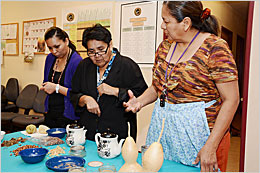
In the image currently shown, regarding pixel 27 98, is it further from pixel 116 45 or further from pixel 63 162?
pixel 63 162

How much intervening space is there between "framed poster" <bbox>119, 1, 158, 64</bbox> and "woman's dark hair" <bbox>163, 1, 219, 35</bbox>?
1.76 metres

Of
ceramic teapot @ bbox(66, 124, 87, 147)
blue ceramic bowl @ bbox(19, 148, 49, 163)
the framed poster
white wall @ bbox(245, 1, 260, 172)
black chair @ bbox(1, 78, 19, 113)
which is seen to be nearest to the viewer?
blue ceramic bowl @ bbox(19, 148, 49, 163)

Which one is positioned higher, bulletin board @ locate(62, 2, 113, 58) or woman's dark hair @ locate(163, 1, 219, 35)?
bulletin board @ locate(62, 2, 113, 58)

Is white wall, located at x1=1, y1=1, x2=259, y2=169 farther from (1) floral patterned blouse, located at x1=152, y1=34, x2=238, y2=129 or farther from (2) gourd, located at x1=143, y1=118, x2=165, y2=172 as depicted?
(2) gourd, located at x1=143, y1=118, x2=165, y2=172

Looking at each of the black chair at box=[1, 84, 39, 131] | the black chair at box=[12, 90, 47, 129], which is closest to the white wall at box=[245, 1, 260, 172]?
the black chair at box=[12, 90, 47, 129]

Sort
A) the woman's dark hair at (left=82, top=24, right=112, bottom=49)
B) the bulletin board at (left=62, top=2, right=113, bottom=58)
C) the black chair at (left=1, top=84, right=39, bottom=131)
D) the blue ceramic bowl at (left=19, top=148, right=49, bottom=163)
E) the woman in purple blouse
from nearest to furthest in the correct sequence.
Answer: the blue ceramic bowl at (left=19, top=148, right=49, bottom=163)
the woman's dark hair at (left=82, top=24, right=112, bottom=49)
the woman in purple blouse
the bulletin board at (left=62, top=2, right=113, bottom=58)
the black chair at (left=1, top=84, right=39, bottom=131)

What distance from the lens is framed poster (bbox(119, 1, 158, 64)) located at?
3.07m

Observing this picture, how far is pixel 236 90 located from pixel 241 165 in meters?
1.58

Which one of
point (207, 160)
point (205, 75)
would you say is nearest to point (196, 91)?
point (205, 75)

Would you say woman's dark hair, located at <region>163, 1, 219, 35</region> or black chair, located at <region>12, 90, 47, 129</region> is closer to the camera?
woman's dark hair, located at <region>163, 1, 219, 35</region>

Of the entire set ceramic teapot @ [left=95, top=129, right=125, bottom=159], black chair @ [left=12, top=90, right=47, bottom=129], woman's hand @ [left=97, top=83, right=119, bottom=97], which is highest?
woman's hand @ [left=97, top=83, right=119, bottom=97]

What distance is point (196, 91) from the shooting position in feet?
4.09

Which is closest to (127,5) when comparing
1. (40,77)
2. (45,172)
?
(40,77)

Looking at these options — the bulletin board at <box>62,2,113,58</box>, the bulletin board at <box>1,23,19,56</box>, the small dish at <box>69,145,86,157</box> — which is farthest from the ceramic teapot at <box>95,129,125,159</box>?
the bulletin board at <box>1,23,19,56</box>
